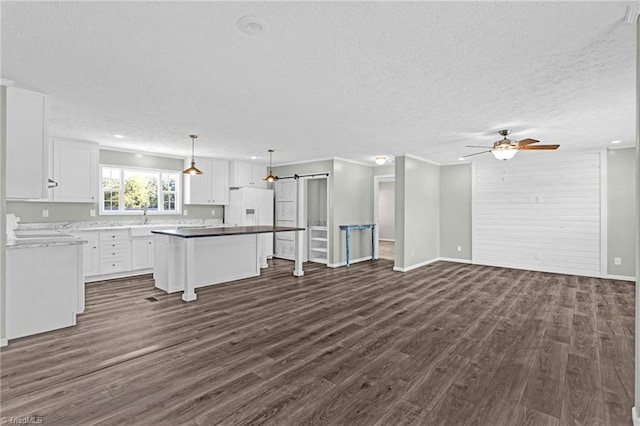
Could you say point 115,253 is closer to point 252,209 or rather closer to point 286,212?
point 252,209

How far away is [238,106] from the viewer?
3.50m

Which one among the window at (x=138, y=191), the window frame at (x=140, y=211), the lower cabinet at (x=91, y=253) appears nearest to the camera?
the lower cabinet at (x=91, y=253)

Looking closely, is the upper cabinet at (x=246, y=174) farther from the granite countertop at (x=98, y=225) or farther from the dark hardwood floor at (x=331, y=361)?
the dark hardwood floor at (x=331, y=361)

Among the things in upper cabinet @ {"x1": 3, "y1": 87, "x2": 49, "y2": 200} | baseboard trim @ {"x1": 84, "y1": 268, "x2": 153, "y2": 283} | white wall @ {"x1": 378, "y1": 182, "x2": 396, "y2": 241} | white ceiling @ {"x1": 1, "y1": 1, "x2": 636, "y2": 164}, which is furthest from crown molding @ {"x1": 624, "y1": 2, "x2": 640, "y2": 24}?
white wall @ {"x1": 378, "y1": 182, "x2": 396, "y2": 241}

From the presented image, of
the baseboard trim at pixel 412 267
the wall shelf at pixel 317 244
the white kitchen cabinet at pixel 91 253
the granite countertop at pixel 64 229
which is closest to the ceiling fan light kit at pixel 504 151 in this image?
the baseboard trim at pixel 412 267

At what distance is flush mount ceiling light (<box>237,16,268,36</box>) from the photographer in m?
1.86

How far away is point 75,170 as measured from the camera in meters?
5.26

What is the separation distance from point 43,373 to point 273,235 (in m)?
5.71

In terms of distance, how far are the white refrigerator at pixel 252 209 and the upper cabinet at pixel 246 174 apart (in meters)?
0.22

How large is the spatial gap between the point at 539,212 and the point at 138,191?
8.55 m

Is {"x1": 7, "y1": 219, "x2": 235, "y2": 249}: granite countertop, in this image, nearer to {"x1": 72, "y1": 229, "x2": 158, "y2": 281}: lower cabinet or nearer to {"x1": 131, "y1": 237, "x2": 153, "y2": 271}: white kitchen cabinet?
{"x1": 72, "y1": 229, "x2": 158, "y2": 281}: lower cabinet

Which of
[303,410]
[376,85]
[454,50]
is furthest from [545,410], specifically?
[376,85]

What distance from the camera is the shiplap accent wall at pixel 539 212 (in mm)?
5953

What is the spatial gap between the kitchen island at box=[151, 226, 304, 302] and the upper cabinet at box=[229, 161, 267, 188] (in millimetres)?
2191
